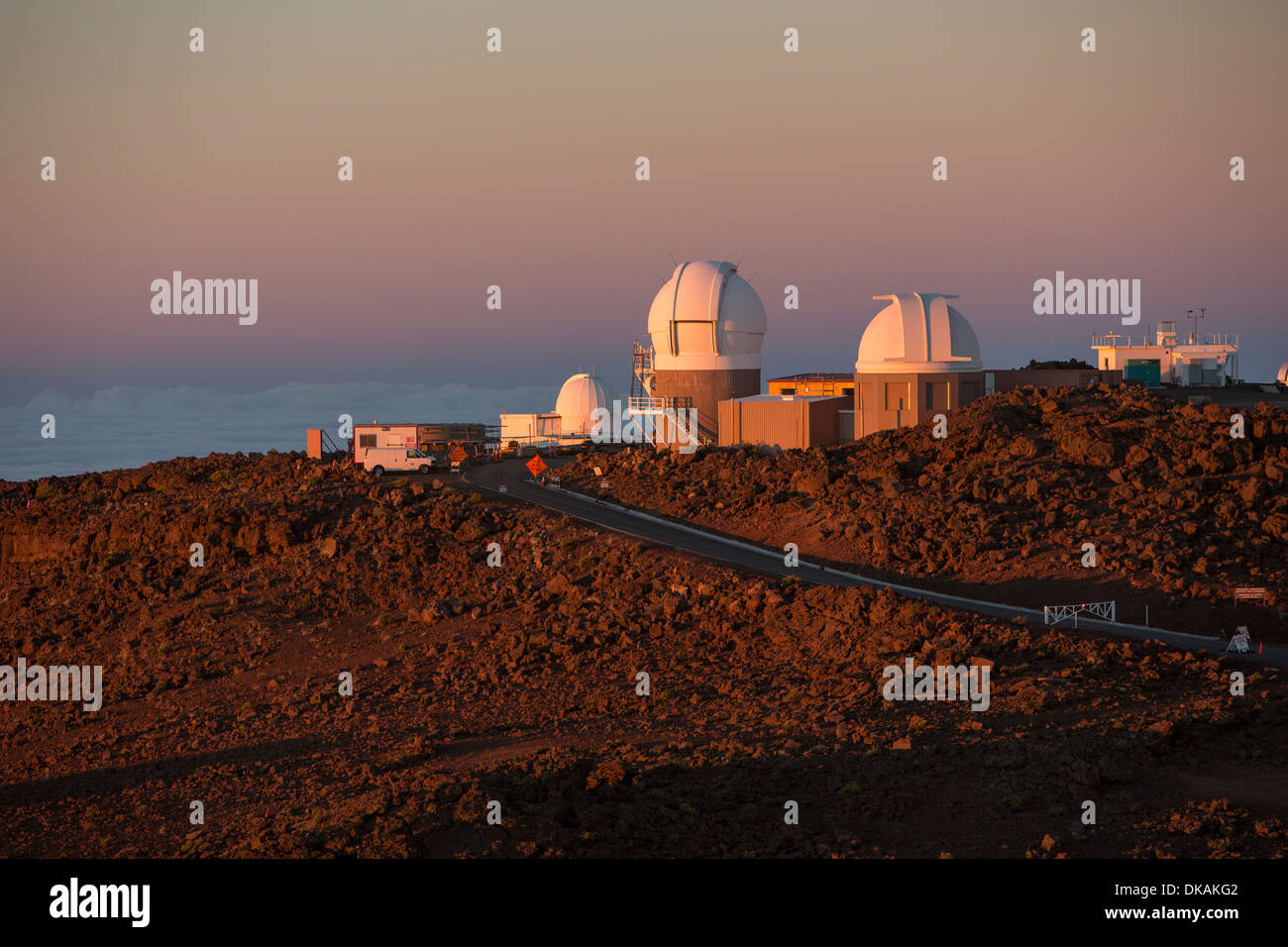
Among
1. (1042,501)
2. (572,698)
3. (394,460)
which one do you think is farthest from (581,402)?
(572,698)

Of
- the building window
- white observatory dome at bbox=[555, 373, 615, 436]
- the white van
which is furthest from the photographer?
white observatory dome at bbox=[555, 373, 615, 436]

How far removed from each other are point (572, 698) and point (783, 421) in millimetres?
24962

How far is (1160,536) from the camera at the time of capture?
3089cm

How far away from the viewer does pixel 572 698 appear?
993 inches

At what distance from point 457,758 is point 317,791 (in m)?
2.59

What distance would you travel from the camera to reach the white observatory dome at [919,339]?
48656 millimetres

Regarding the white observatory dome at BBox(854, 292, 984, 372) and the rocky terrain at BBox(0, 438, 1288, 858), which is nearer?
the rocky terrain at BBox(0, 438, 1288, 858)

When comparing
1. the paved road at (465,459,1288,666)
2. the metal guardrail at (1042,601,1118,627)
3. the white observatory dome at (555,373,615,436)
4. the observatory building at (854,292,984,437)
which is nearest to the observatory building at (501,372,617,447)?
the white observatory dome at (555,373,615,436)

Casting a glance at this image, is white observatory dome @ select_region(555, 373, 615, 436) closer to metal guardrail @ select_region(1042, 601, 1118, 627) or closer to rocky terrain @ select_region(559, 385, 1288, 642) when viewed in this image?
rocky terrain @ select_region(559, 385, 1288, 642)

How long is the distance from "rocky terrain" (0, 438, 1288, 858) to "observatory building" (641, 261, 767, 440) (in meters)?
9.50

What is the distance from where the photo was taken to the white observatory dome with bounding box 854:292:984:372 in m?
48.7
